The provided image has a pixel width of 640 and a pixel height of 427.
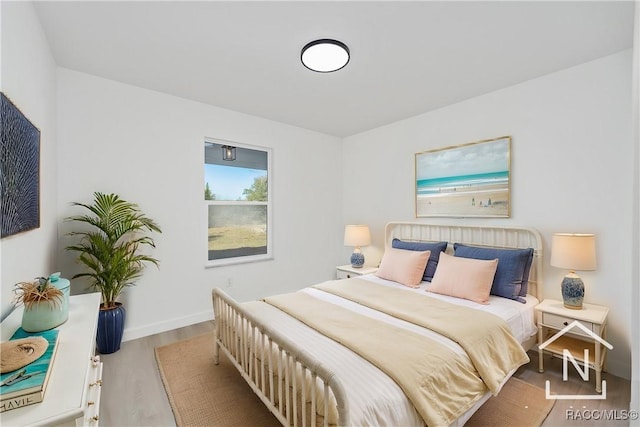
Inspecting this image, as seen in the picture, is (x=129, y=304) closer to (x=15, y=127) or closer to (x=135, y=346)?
(x=135, y=346)

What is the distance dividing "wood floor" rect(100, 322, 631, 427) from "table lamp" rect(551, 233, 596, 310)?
0.58 meters

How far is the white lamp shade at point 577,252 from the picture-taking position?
2.22m

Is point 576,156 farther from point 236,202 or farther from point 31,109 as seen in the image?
point 31,109

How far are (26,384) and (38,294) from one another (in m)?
0.64

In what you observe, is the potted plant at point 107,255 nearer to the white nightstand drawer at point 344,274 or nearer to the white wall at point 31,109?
the white wall at point 31,109

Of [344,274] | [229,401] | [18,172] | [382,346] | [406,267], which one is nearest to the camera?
[18,172]

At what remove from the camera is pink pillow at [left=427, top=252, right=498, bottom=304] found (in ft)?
8.00

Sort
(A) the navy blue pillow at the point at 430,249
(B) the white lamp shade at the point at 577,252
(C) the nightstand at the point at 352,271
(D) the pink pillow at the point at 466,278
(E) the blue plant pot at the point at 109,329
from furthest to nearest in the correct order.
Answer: (C) the nightstand at the point at 352,271
(A) the navy blue pillow at the point at 430,249
(E) the blue plant pot at the point at 109,329
(D) the pink pillow at the point at 466,278
(B) the white lamp shade at the point at 577,252

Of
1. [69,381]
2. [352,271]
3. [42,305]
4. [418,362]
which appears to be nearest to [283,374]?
[418,362]

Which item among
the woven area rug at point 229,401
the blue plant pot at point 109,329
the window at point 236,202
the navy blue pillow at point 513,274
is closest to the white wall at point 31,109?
the blue plant pot at point 109,329

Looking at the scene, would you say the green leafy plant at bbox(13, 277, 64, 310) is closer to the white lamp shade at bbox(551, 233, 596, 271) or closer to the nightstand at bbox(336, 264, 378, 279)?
the nightstand at bbox(336, 264, 378, 279)

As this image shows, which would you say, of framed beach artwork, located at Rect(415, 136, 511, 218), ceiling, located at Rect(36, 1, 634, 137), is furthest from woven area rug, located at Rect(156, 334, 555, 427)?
ceiling, located at Rect(36, 1, 634, 137)

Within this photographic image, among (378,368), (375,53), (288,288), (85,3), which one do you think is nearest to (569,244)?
(378,368)

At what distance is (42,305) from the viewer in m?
1.36
